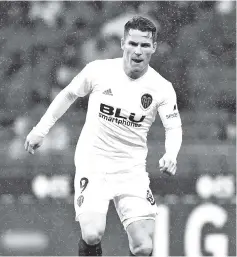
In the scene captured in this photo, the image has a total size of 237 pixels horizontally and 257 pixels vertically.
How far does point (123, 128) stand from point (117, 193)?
38 centimetres

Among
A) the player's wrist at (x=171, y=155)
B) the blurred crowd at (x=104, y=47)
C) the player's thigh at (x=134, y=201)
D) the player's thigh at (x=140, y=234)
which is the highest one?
the blurred crowd at (x=104, y=47)

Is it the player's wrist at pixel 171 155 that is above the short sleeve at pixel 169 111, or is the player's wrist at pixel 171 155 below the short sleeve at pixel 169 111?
below

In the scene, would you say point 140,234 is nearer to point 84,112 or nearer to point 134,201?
point 134,201

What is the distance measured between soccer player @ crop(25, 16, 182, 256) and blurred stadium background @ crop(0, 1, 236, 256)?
242 cm

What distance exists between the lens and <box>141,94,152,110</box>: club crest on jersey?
4.12 meters

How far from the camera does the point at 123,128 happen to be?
13.5 feet

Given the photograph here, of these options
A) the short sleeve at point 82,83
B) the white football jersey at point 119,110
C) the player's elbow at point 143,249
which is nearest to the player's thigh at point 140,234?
the player's elbow at point 143,249

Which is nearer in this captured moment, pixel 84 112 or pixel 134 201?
pixel 134 201

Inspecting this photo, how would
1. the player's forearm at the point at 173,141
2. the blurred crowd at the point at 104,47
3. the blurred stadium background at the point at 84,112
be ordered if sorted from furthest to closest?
the blurred crowd at the point at 104,47, the blurred stadium background at the point at 84,112, the player's forearm at the point at 173,141

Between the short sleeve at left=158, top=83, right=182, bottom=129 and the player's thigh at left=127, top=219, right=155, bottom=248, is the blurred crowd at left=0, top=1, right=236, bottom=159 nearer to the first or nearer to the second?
the short sleeve at left=158, top=83, right=182, bottom=129

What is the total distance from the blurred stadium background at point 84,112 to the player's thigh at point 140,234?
2.44m

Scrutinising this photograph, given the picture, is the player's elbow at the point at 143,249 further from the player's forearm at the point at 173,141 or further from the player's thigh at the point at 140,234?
the player's forearm at the point at 173,141

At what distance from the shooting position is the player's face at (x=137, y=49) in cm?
406

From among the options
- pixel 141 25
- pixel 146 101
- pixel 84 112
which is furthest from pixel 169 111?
pixel 84 112
